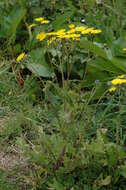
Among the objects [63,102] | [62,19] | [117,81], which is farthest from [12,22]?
[117,81]

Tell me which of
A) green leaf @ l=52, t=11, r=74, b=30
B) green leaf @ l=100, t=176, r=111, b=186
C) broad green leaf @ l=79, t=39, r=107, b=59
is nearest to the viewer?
green leaf @ l=100, t=176, r=111, b=186

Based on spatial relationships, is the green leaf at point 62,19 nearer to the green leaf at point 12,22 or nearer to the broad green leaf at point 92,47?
the green leaf at point 12,22

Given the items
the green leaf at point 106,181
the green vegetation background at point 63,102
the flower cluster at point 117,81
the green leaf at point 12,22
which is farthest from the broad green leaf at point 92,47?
the green leaf at point 106,181

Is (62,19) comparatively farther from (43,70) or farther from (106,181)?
(106,181)

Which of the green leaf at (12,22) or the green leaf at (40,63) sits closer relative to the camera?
the green leaf at (40,63)

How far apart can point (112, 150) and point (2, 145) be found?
28.6 inches

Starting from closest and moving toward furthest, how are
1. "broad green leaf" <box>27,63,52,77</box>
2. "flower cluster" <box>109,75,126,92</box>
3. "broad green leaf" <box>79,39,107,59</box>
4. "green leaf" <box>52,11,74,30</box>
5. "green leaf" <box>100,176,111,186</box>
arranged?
1. "flower cluster" <box>109,75,126,92</box>
2. "green leaf" <box>100,176,111,186</box>
3. "broad green leaf" <box>79,39,107,59</box>
4. "broad green leaf" <box>27,63,52,77</box>
5. "green leaf" <box>52,11,74,30</box>

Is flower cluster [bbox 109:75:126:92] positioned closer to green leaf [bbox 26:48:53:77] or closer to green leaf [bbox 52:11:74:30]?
green leaf [bbox 26:48:53:77]

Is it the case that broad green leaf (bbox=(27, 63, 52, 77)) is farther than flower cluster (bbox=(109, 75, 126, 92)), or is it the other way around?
broad green leaf (bbox=(27, 63, 52, 77))

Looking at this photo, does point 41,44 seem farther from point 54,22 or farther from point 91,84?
point 91,84

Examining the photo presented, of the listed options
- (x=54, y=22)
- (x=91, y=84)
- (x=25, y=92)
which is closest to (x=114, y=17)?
(x=54, y=22)

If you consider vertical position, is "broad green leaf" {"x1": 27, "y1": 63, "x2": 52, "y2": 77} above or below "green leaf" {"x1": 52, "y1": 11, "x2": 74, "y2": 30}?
below

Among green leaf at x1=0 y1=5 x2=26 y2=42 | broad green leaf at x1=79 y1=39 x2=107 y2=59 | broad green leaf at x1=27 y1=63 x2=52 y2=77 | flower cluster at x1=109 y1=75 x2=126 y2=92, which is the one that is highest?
flower cluster at x1=109 y1=75 x2=126 y2=92

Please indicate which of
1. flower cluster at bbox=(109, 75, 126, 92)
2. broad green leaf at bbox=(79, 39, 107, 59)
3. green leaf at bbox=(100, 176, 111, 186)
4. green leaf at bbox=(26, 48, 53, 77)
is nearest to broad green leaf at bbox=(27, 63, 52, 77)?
green leaf at bbox=(26, 48, 53, 77)
